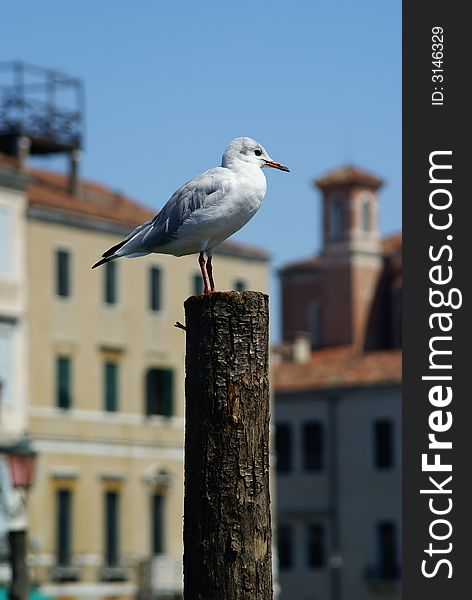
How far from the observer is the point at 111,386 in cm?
5425

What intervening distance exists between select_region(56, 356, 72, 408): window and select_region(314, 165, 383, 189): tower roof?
138 feet

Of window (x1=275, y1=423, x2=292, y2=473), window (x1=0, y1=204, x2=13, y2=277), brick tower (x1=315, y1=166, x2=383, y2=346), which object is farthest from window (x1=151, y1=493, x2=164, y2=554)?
brick tower (x1=315, y1=166, x2=383, y2=346)

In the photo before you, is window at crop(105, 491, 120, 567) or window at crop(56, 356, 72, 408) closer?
window at crop(56, 356, 72, 408)

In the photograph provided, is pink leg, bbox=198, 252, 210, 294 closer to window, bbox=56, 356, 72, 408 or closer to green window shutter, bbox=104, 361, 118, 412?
window, bbox=56, 356, 72, 408

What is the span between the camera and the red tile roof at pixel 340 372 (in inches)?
2712

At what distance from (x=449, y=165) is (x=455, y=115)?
0.48 m

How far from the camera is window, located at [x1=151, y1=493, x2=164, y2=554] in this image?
54438mm

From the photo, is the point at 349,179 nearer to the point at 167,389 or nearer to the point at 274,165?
the point at 167,389

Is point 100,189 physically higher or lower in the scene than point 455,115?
higher

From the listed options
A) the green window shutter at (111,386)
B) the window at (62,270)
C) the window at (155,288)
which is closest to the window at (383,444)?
the window at (155,288)

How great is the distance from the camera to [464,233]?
14.7 metres

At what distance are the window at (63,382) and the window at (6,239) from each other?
267cm

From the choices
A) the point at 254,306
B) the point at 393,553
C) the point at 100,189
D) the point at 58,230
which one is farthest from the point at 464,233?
the point at 393,553

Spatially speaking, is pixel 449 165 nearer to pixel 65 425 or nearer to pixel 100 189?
pixel 65 425
